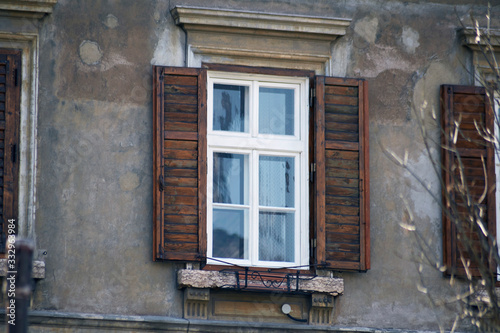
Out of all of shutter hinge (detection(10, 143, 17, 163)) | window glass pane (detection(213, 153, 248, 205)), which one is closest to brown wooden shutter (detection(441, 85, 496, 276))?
window glass pane (detection(213, 153, 248, 205))

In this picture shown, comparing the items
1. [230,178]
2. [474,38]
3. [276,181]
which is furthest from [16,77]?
[474,38]

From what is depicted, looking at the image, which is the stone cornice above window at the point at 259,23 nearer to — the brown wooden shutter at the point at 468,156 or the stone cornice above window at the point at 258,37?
the stone cornice above window at the point at 258,37

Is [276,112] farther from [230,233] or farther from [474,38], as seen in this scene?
[474,38]

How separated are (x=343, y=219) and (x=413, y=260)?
0.77 metres

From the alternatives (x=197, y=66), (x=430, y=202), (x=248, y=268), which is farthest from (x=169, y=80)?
(x=430, y=202)

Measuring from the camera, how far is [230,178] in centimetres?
1034

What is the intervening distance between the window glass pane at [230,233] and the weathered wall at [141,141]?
0.54 m

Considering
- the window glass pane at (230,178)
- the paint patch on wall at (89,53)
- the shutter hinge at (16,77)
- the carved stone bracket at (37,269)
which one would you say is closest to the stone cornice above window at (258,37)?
the paint patch on wall at (89,53)

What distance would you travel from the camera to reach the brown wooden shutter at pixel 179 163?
988 centimetres

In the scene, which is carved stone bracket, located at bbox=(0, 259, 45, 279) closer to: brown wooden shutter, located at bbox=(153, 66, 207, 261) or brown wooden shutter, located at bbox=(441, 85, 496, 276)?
brown wooden shutter, located at bbox=(153, 66, 207, 261)

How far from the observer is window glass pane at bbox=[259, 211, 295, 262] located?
10234 millimetres

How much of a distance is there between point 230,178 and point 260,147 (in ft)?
1.33

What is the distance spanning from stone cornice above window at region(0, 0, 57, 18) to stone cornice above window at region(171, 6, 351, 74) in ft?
3.84

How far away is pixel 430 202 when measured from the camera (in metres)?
10.5
